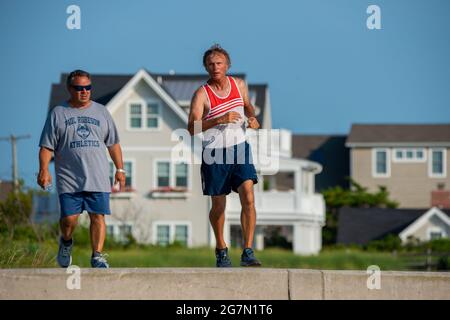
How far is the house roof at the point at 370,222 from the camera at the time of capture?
5853cm

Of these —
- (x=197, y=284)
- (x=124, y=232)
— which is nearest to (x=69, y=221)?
(x=197, y=284)

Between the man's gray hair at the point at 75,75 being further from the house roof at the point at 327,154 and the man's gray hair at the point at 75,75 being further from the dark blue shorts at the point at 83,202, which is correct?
the house roof at the point at 327,154

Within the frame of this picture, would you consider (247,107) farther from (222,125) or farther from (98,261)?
(98,261)

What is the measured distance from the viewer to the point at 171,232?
50.1 m

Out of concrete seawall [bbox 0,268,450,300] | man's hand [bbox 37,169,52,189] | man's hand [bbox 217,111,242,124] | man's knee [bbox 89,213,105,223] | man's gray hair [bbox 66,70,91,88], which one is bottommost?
concrete seawall [bbox 0,268,450,300]

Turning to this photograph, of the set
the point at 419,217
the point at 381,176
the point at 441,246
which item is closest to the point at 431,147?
the point at 381,176

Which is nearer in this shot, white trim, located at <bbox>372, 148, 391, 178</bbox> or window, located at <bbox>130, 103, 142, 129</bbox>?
window, located at <bbox>130, 103, 142, 129</bbox>

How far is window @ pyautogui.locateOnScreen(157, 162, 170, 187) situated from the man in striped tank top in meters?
39.8

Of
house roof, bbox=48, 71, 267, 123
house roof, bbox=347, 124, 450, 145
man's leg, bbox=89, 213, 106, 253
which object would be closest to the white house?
house roof, bbox=48, 71, 267, 123

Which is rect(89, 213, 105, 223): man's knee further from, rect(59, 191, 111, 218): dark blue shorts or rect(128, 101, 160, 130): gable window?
rect(128, 101, 160, 130): gable window

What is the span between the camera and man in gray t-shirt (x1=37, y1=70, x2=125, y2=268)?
35.7 ft

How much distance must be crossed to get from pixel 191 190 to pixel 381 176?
91.6 feet
